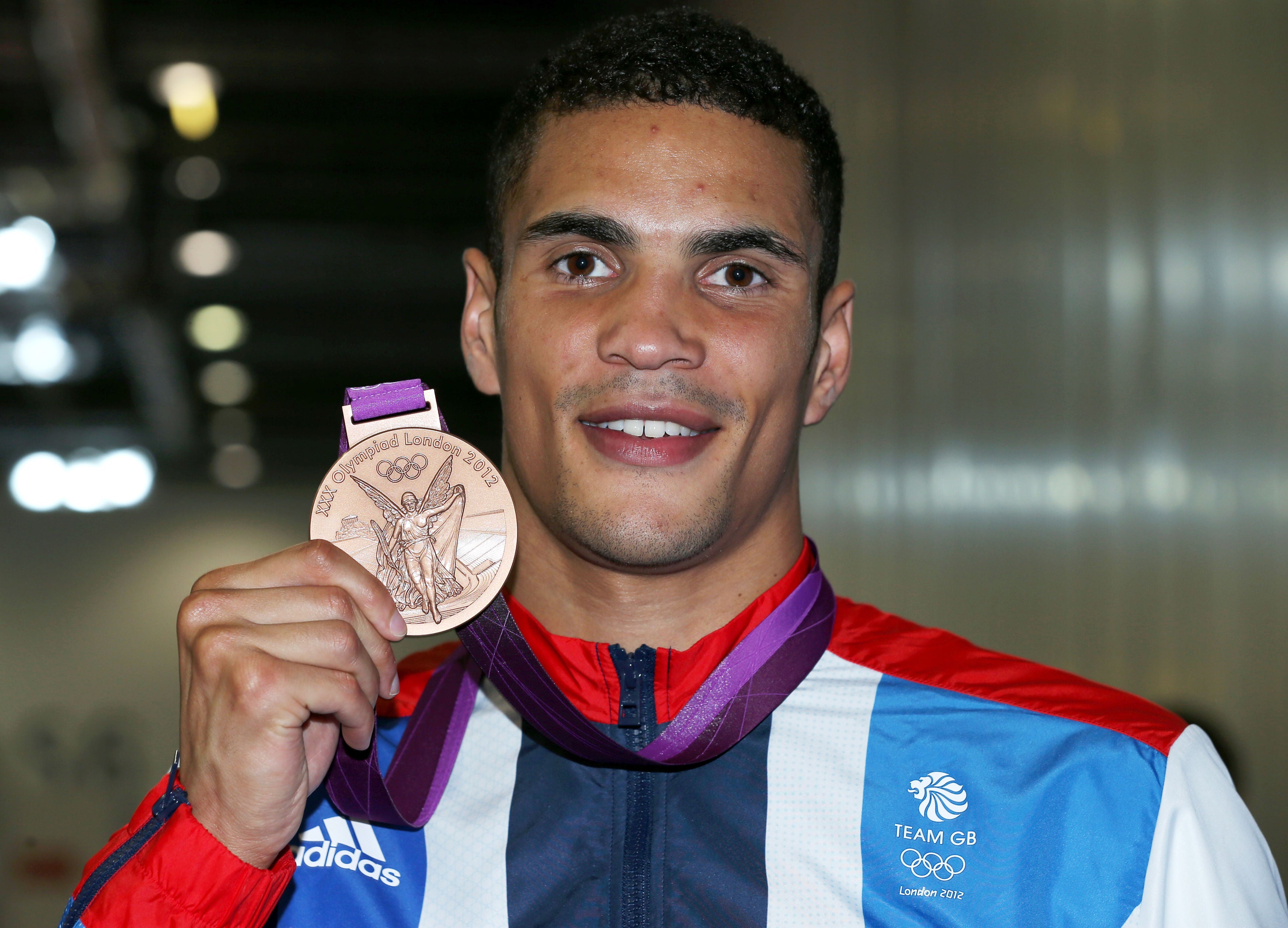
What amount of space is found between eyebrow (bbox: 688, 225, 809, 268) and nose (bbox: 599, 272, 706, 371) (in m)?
0.07

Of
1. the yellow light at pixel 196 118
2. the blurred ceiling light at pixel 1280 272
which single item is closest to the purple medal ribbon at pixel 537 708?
the blurred ceiling light at pixel 1280 272

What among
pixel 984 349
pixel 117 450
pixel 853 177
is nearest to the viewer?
pixel 984 349

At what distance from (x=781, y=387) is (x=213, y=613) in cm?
82

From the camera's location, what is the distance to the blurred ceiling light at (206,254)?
10172 mm

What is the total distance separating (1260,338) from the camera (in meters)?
3.20

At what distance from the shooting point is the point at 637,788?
1.60m

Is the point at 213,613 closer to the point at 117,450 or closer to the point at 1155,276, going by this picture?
the point at 1155,276

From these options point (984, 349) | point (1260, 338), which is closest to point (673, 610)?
point (1260, 338)

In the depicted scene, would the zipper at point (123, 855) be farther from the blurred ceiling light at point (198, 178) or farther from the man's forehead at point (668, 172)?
the blurred ceiling light at point (198, 178)

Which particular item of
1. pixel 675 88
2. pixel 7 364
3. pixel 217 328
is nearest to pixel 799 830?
pixel 675 88

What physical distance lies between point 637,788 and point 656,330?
2.02 ft

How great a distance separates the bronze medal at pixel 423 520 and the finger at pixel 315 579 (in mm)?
85

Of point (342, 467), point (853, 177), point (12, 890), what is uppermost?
point (853, 177)

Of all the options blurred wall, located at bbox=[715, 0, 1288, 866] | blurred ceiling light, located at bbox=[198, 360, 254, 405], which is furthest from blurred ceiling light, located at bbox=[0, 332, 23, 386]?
blurred wall, located at bbox=[715, 0, 1288, 866]
